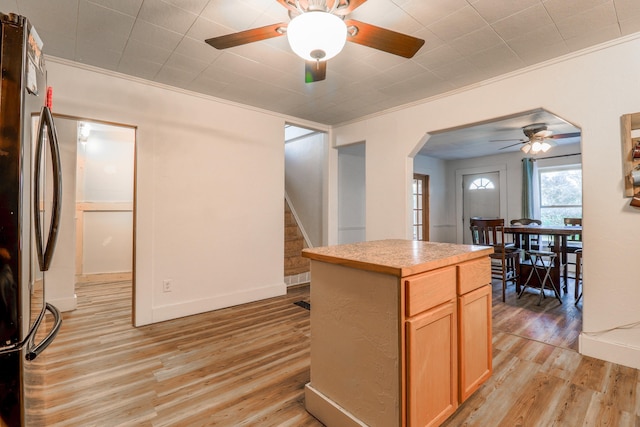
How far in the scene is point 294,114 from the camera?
3.99 m

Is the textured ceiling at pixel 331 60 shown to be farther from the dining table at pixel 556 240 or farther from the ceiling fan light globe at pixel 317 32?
the dining table at pixel 556 240

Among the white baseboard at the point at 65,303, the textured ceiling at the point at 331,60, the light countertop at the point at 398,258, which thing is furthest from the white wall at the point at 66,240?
the light countertop at the point at 398,258

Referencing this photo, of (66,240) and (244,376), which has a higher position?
(66,240)

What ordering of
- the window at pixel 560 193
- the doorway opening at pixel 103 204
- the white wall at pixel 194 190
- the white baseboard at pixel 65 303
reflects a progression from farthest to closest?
the window at pixel 560 193, the doorway opening at pixel 103 204, the white baseboard at pixel 65 303, the white wall at pixel 194 190

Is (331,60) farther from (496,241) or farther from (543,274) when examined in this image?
(543,274)

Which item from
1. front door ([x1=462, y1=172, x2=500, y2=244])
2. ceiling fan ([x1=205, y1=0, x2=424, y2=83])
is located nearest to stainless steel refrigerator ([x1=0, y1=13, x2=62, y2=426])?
ceiling fan ([x1=205, y1=0, x2=424, y2=83])

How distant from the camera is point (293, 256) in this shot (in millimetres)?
4668

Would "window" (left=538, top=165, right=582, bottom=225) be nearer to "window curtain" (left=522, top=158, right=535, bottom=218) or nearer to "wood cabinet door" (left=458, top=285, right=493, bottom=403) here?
"window curtain" (left=522, top=158, right=535, bottom=218)

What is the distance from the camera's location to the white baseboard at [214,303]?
9.99 ft

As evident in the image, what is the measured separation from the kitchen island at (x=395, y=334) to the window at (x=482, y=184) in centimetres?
563

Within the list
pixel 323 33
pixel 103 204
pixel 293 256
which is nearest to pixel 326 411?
pixel 323 33

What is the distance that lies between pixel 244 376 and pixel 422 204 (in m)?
5.82

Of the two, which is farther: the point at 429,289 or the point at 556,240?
the point at 556,240

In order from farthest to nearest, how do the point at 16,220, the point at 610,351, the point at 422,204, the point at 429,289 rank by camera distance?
the point at 422,204
the point at 610,351
the point at 429,289
the point at 16,220
